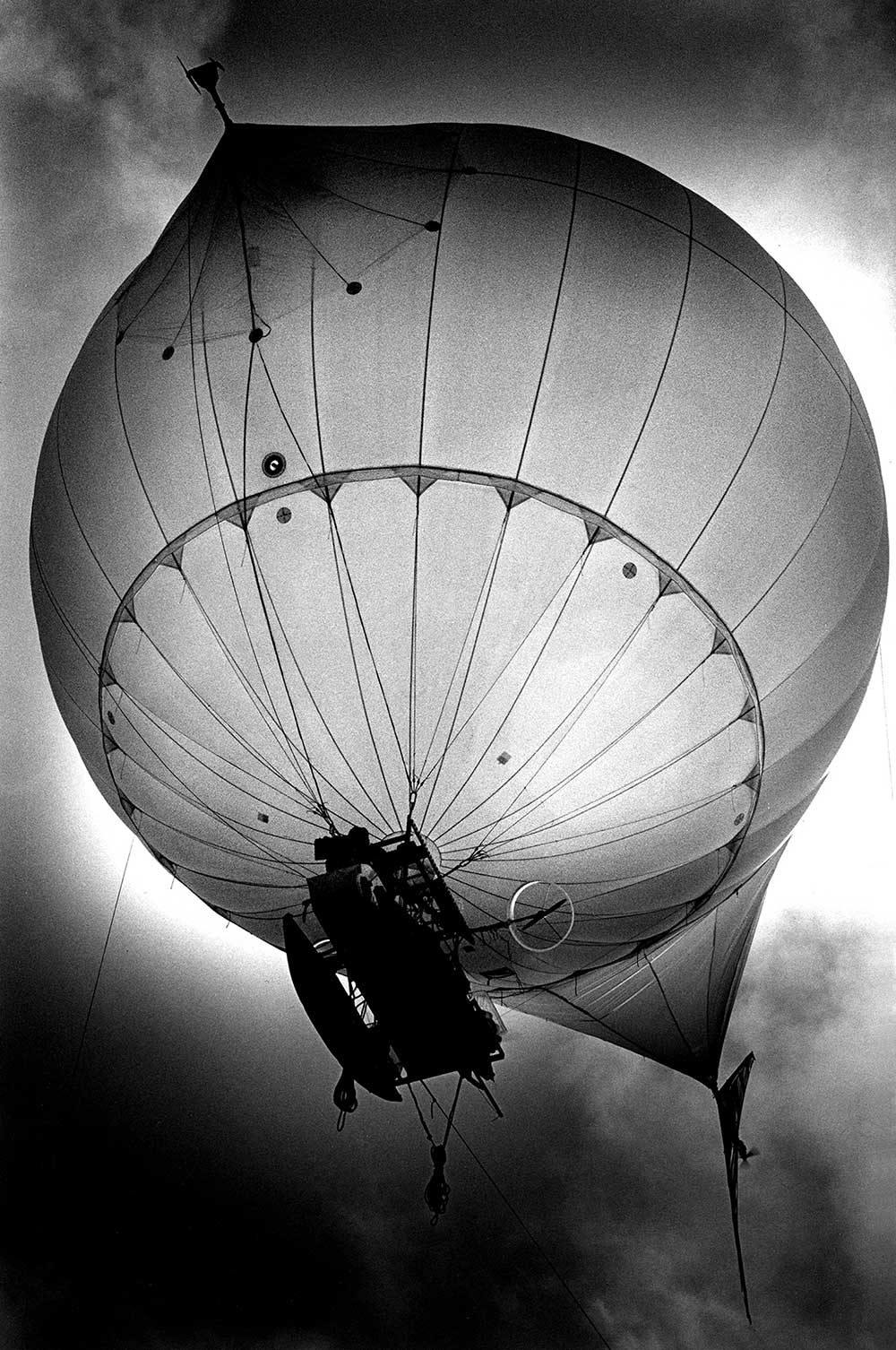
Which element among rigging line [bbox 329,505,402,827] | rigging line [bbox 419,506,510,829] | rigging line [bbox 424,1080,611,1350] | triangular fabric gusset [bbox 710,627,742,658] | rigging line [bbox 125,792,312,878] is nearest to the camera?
rigging line [bbox 419,506,510,829]

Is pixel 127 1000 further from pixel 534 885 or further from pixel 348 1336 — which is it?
pixel 534 885

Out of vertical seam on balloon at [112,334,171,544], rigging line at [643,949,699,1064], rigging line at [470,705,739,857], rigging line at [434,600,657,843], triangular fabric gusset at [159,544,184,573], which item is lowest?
rigging line at [643,949,699,1064]

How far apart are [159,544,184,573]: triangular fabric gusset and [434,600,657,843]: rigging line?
1.61 meters

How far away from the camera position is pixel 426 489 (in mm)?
4844

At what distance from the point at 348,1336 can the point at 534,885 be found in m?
3.84

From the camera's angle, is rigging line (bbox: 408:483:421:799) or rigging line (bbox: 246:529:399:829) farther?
rigging line (bbox: 246:529:399:829)

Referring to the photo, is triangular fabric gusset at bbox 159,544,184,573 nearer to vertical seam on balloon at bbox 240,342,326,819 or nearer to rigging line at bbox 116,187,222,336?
vertical seam on balloon at bbox 240,342,326,819

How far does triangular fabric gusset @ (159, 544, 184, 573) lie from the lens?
5.12m

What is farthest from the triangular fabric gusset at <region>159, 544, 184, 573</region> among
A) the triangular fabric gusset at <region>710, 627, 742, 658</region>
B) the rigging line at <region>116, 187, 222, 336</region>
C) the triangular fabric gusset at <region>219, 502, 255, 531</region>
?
the triangular fabric gusset at <region>710, 627, 742, 658</region>

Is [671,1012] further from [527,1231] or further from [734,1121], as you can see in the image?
[527,1231]

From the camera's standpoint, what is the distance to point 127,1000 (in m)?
7.87

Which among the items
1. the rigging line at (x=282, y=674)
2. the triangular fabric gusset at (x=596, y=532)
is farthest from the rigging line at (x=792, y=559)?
the rigging line at (x=282, y=674)

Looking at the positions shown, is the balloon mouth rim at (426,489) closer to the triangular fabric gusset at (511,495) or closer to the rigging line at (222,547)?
the triangular fabric gusset at (511,495)

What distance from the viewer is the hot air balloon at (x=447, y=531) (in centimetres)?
478
